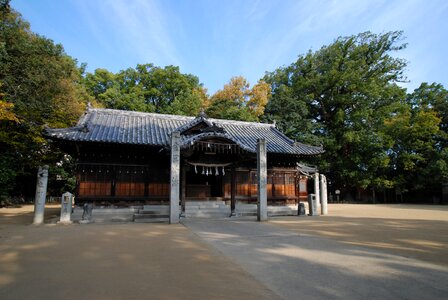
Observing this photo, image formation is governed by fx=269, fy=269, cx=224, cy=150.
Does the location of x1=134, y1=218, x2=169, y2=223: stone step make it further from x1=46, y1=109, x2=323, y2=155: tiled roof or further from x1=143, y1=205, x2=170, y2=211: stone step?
x1=46, y1=109, x2=323, y2=155: tiled roof

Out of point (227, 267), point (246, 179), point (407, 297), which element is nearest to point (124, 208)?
point (246, 179)

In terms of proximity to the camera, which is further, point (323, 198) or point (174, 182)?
point (323, 198)

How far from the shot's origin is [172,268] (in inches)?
190

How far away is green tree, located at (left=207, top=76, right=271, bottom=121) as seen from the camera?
32844 mm

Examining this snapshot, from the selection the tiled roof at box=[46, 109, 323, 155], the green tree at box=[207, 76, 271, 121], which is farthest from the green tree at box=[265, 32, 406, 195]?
the tiled roof at box=[46, 109, 323, 155]

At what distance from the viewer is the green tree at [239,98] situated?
3284 centimetres

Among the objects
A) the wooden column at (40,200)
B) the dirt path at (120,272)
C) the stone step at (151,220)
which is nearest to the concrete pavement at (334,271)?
the dirt path at (120,272)

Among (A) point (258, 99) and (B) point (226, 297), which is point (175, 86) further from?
(B) point (226, 297)

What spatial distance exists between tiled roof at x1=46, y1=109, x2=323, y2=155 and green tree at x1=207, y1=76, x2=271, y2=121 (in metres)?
11.5

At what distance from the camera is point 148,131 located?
16.7 metres

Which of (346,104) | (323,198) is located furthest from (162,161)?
(346,104)

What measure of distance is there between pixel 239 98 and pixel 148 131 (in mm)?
19992

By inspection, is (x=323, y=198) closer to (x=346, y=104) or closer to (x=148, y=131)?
(x=148, y=131)

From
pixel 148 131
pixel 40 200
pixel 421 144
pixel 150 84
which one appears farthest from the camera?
pixel 150 84
